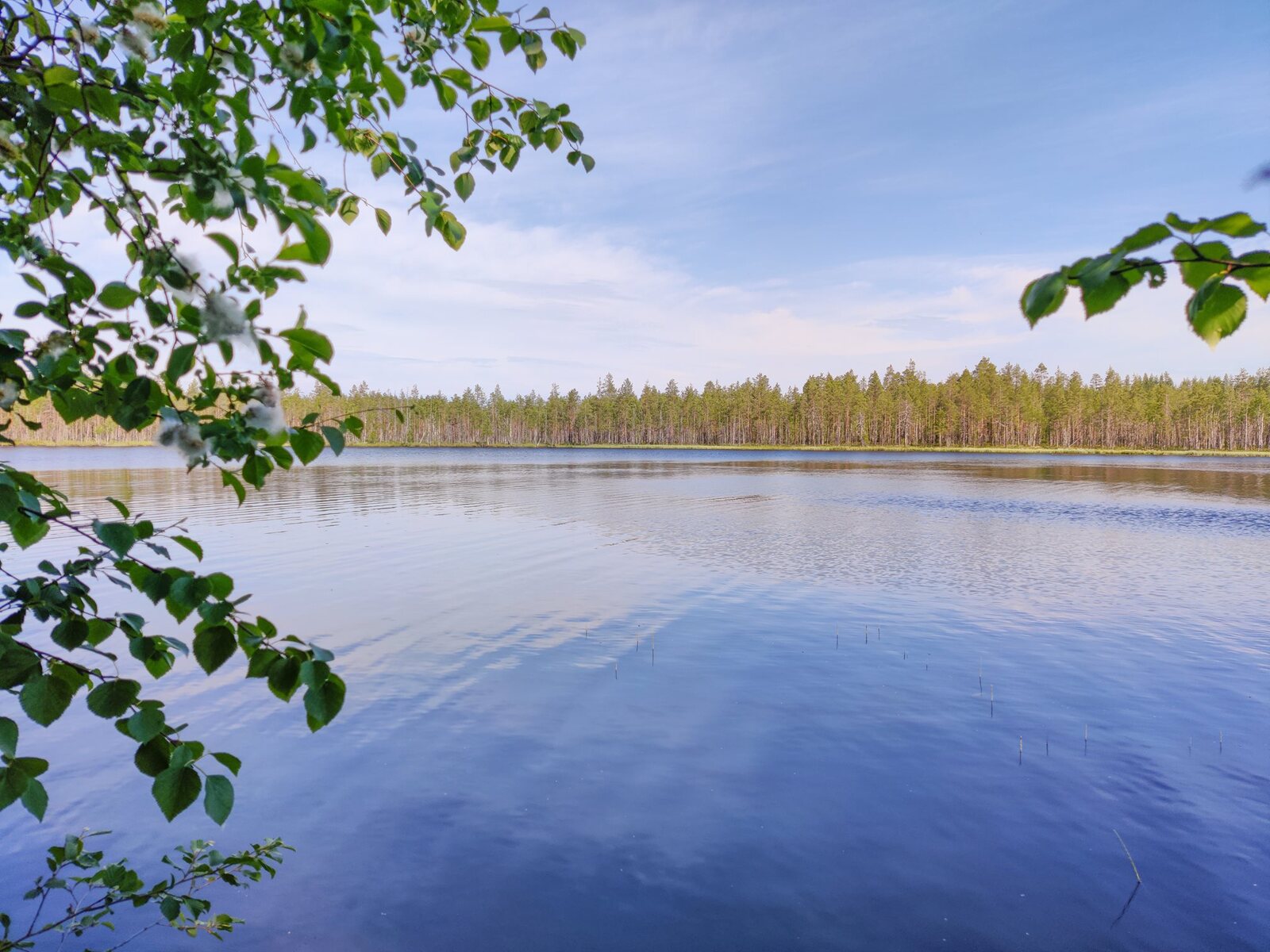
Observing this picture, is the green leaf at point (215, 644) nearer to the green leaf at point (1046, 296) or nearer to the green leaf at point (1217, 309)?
the green leaf at point (1046, 296)

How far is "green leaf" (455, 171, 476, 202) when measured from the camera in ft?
9.46

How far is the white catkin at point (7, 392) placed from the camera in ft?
6.59

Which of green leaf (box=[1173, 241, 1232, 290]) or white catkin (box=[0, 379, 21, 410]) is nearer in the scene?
green leaf (box=[1173, 241, 1232, 290])

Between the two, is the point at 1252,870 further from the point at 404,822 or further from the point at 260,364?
the point at 260,364

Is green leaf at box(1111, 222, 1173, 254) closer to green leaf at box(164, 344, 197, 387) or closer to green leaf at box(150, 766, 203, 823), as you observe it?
green leaf at box(164, 344, 197, 387)

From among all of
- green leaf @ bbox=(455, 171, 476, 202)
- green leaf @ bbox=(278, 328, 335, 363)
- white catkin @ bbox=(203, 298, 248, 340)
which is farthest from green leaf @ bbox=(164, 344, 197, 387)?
green leaf @ bbox=(455, 171, 476, 202)

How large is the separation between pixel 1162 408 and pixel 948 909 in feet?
668

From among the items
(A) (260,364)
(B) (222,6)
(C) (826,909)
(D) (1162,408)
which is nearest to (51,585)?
(A) (260,364)

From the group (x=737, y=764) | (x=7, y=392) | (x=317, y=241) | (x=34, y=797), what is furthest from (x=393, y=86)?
(x=737, y=764)

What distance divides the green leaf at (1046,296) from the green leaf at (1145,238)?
98 mm

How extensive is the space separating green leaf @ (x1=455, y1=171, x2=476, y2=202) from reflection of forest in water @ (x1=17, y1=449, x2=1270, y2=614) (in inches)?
788

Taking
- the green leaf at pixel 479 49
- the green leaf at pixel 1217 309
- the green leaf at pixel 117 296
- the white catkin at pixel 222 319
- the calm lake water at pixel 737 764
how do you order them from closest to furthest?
the green leaf at pixel 1217 309, the white catkin at pixel 222 319, the green leaf at pixel 117 296, the green leaf at pixel 479 49, the calm lake water at pixel 737 764

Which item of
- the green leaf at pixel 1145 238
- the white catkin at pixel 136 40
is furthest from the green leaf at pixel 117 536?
the green leaf at pixel 1145 238

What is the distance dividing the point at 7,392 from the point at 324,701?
121 cm
